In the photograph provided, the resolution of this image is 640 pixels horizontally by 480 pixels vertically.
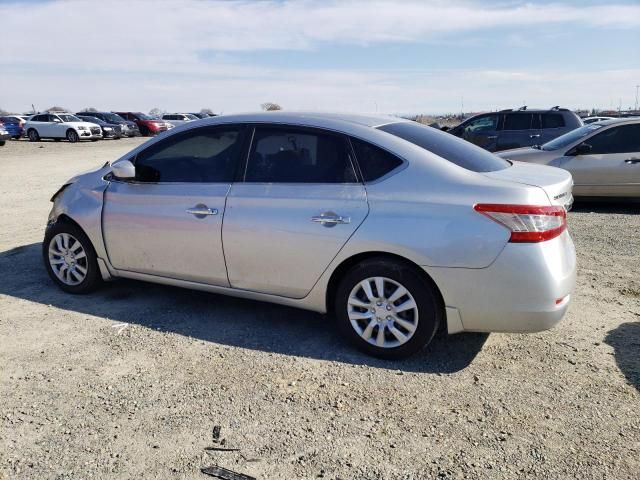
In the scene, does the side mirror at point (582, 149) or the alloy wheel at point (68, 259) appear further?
the side mirror at point (582, 149)

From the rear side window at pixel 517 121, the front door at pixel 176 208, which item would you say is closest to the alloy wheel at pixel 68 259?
the front door at pixel 176 208

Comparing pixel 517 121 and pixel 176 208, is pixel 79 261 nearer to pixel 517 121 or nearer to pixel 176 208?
pixel 176 208

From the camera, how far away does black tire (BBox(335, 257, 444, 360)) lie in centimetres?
359

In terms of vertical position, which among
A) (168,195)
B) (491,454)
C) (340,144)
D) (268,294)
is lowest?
(491,454)

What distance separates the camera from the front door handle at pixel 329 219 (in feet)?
12.3

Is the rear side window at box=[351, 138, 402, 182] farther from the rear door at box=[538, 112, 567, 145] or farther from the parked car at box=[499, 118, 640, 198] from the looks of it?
the rear door at box=[538, 112, 567, 145]

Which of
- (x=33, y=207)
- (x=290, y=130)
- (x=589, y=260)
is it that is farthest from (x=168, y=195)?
(x=33, y=207)

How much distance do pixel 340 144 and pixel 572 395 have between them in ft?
7.25

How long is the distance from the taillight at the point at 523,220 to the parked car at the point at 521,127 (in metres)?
10.6

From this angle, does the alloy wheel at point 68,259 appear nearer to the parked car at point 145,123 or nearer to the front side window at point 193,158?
the front side window at point 193,158

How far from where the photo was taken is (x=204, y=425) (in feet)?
9.94

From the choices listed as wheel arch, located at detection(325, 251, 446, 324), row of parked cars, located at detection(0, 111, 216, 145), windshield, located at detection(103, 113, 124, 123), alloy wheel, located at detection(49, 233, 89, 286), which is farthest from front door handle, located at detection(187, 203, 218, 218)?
windshield, located at detection(103, 113, 124, 123)

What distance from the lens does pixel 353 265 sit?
3834mm

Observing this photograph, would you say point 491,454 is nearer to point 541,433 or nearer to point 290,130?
Answer: point 541,433
